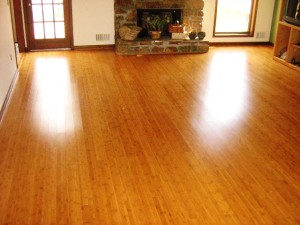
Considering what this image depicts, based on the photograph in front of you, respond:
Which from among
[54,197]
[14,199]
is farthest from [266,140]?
[14,199]

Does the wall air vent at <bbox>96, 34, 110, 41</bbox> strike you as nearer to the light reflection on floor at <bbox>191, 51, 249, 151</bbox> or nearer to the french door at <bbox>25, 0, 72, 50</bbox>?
the french door at <bbox>25, 0, 72, 50</bbox>

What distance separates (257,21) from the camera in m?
8.20

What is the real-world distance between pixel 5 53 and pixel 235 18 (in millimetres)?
4882

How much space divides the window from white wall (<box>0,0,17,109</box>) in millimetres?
4144

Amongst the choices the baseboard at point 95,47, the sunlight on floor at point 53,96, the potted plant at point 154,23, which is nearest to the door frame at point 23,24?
the baseboard at point 95,47

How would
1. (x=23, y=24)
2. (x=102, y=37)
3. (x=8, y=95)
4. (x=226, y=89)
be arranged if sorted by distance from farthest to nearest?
(x=102, y=37) < (x=23, y=24) < (x=226, y=89) < (x=8, y=95)

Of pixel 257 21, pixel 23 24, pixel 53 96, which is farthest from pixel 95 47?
pixel 257 21

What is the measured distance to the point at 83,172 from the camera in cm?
356

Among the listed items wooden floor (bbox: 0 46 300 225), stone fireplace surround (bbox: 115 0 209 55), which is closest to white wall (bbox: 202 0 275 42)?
stone fireplace surround (bbox: 115 0 209 55)

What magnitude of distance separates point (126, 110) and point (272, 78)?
8.78 ft

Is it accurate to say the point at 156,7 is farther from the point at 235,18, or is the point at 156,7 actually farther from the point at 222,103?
the point at 222,103

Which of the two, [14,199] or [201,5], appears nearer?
[14,199]

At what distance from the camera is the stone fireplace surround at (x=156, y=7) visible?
7352 millimetres

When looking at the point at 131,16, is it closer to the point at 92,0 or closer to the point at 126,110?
the point at 92,0
